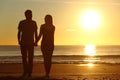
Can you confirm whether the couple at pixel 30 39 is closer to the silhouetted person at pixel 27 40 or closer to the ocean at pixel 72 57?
the silhouetted person at pixel 27 40

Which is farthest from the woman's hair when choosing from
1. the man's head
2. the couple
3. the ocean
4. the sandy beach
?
the ocean

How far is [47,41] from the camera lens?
15.9 metres

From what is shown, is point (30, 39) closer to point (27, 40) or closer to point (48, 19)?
point (27, 40)

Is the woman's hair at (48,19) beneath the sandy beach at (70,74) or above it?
above

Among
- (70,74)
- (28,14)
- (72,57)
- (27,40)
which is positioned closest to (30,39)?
(27,40)

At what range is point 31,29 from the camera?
1573cm

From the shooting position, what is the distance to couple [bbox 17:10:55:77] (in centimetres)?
1556

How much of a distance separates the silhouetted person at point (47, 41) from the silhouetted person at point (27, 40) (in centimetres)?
35

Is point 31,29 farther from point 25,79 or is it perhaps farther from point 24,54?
point 25,79

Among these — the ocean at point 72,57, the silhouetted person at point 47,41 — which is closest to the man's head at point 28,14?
the silhouetted person at point 47,41

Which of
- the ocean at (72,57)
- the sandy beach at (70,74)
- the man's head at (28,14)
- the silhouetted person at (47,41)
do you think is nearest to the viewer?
the sandy beach at (70,74)

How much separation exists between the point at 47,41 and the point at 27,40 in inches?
27.4

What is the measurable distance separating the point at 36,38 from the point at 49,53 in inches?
25.0

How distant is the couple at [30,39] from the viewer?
51.1ft
